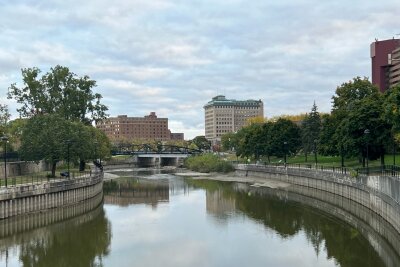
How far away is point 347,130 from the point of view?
7225 centimetres

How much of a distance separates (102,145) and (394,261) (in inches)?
3295

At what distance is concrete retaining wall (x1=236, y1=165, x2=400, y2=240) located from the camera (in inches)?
1745

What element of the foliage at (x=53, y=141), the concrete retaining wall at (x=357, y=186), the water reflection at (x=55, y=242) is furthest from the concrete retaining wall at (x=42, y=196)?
the concrete retaining wall at (x=357, y=186)

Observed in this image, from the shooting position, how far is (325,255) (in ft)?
134

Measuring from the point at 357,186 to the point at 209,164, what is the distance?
8328cm

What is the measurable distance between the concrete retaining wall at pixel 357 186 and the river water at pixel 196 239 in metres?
3.56

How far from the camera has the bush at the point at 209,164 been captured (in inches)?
5266

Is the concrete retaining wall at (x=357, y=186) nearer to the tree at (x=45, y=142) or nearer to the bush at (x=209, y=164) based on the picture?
the bush at (x=209, y=164)

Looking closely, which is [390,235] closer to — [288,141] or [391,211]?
[391,211]

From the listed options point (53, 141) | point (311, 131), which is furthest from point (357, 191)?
point (311, 131)

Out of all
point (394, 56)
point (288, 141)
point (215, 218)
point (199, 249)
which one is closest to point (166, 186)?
point (288, 141)

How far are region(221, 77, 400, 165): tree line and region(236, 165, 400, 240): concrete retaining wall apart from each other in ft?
16.4

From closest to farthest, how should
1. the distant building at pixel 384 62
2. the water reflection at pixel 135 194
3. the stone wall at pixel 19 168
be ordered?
1. the stone wall at pixel 19 168
2. the water reflection at pixel 135 194
3. the distant building at pixel 384 62

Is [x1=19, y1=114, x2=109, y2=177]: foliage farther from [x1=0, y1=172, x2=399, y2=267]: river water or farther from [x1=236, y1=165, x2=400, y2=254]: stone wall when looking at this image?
[x1=236, y1=165, x2=400, y2=254]: stone wall
